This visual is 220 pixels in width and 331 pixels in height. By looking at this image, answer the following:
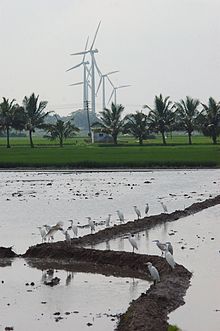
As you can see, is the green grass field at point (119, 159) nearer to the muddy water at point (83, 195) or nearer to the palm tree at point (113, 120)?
the muddy water at point (83, 195)

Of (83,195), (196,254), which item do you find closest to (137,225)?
(196,254)

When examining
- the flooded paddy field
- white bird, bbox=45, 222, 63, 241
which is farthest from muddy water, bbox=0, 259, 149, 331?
white bird, bbox=45, 222, 63, 241

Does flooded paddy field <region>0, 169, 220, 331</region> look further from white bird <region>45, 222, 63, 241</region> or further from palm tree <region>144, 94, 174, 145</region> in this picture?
palm tree <region>144, 94, 174, 145</region>

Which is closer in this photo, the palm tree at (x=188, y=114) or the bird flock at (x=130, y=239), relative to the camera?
the bird flock at (x=130, y=239)

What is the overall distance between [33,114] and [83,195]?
4564 centimetres

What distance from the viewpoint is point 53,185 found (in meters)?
38.7

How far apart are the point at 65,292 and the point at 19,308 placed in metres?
1.42

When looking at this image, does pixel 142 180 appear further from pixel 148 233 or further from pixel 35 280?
pixel 35 280

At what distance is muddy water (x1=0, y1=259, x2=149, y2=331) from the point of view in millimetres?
11461

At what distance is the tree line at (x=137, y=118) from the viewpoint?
7588 centimetres

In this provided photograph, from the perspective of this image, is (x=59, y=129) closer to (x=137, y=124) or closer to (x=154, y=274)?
(x=137, y=124)

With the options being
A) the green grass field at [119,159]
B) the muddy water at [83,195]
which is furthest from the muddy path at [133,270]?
the green grass field at [119,159]

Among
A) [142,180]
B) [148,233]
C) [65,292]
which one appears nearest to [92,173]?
[142,180]

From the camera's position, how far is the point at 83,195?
32.5 metres
